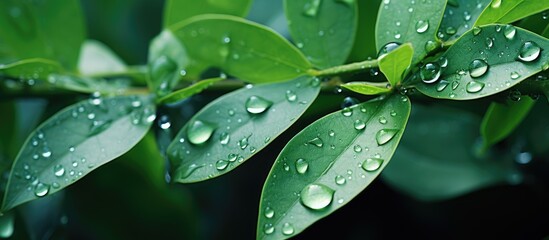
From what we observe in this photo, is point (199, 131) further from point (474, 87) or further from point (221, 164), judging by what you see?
point (474, 87)

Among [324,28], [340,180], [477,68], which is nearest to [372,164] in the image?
[340,180]

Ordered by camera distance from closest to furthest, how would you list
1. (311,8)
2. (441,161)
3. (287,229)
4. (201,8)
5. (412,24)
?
1. (287,229)
2. (412,24)
3. (311,8)
4. (201,8)
5. (441,161)

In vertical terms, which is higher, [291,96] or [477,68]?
[477,68]

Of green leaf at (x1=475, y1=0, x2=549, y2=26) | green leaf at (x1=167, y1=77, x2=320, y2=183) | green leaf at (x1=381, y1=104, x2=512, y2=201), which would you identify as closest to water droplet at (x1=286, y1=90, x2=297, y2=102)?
green leaf at (x1=167, y1=77, x2=320, y2=183)

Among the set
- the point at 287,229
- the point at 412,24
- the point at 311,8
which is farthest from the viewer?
the point at 311,8

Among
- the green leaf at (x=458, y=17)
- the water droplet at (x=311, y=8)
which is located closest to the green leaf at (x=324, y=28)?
the water droplet at (x=311, y=8)

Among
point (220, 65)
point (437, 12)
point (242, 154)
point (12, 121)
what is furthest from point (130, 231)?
point (437, 12)

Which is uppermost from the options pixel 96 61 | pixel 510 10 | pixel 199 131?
pixel 510 10
